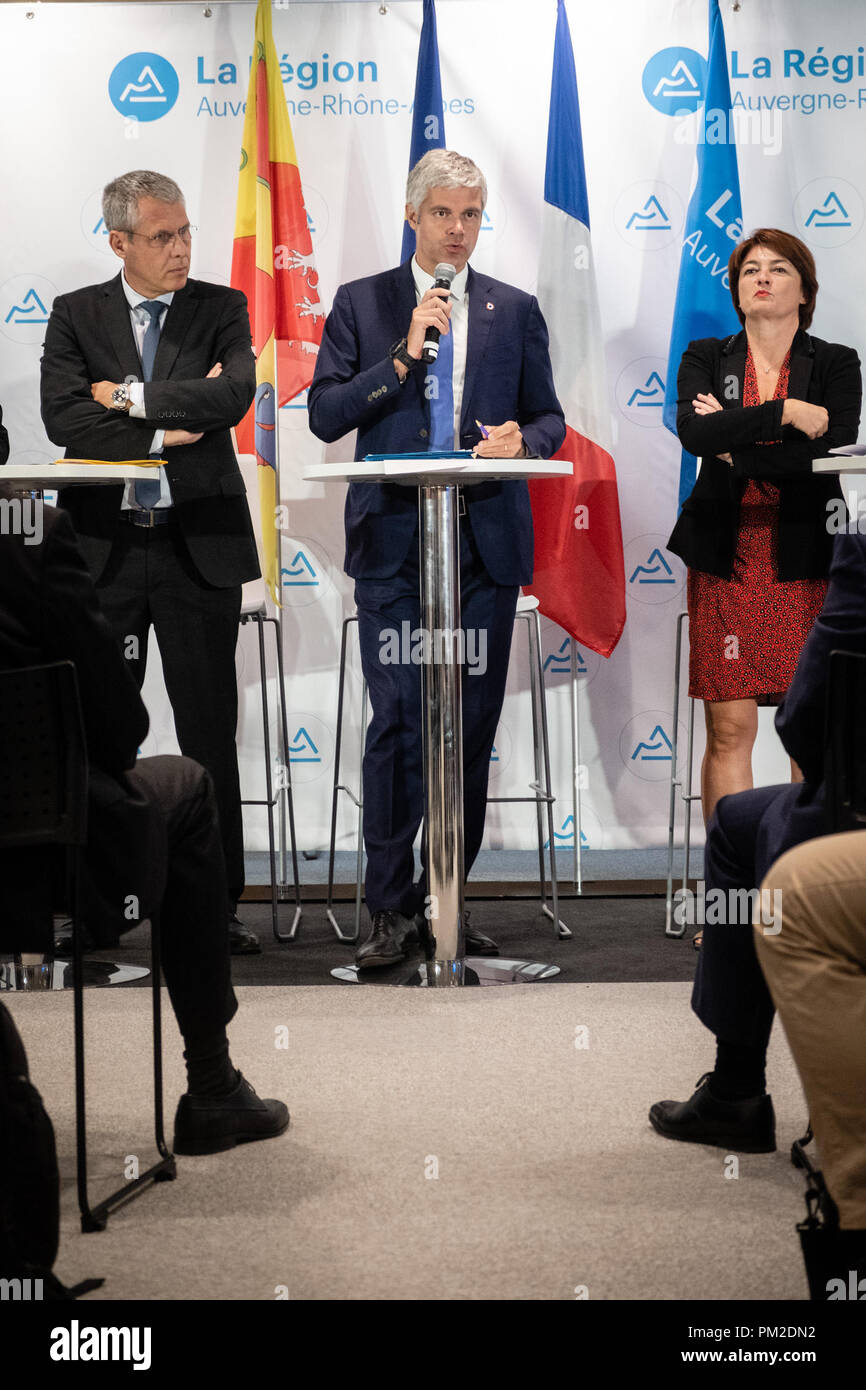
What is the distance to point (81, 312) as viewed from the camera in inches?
156

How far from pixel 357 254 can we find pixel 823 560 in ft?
7.61

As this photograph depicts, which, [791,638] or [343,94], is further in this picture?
[343,94]

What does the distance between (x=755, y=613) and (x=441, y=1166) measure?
2147mm

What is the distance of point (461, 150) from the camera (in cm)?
535

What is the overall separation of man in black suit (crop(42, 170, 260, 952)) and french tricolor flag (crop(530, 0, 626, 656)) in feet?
4.76

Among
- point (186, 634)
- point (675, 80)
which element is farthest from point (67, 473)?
point (675, 80)

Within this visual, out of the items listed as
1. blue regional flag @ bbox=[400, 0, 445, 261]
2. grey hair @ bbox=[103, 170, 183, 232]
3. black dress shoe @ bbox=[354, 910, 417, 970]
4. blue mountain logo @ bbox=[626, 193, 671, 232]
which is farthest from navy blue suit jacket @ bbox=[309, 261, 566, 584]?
blue mountain logo @ bbox=[626, 193, 671, 232]

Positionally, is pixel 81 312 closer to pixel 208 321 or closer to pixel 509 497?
pixel 208 321

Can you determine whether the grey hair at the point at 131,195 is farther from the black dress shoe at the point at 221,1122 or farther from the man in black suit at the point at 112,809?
the black dress shoe at the point at 221,1122

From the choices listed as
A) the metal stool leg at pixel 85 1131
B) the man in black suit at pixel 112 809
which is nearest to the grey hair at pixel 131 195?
the man in black suit at pixel 112 809

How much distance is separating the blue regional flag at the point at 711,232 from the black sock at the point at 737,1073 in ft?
9.56

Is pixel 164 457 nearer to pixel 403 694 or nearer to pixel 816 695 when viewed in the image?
pixel 403 694

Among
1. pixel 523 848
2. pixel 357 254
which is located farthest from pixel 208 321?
pixel 523 848
